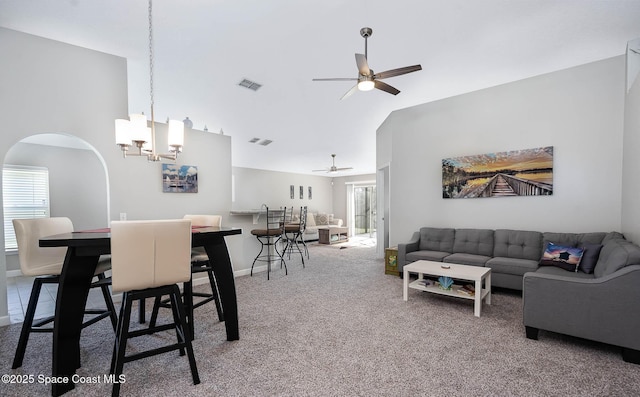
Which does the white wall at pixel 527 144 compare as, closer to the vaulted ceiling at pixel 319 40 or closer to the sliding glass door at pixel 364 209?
the vaulted ceiling at pixel 319 40

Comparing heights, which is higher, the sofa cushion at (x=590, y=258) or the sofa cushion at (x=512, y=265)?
the sofa cushion at (x=590, y=258)

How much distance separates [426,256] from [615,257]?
79.2 inches

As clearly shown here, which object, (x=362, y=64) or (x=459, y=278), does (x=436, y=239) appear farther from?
(x=362, y=64)

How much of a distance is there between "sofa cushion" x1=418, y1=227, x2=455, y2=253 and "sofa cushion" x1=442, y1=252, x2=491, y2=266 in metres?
0.33

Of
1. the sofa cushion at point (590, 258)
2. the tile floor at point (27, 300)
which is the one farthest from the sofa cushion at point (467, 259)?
the tile floor at point (27, 300)

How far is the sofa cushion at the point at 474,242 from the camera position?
161 inches

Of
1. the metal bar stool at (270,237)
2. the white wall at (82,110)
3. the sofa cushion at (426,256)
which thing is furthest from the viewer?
the metal bar stool at (270,237)

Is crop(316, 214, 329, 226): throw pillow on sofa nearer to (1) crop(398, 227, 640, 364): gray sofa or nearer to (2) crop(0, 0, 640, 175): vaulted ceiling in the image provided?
(2) crop(0, 0, 640, 175): vaulted ceiling

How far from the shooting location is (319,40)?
318 cm

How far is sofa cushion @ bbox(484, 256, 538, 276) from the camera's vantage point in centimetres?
340

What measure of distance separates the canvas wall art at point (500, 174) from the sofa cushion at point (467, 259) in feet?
3.29

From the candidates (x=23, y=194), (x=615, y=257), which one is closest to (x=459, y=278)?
(x=615, y=257)

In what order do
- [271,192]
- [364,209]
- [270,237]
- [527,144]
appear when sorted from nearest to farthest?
[527,144], [270,237], [271,192], [364,209]

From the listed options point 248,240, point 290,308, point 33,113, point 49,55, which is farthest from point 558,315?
point 49,55
